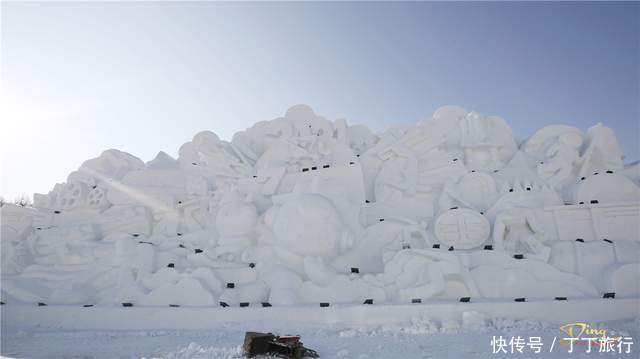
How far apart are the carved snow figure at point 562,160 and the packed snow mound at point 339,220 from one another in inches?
1.0

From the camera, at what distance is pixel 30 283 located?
7.45 meters

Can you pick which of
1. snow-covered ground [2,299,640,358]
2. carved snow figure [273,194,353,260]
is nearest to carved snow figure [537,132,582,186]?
snow-covered ground [2,299,640,358]

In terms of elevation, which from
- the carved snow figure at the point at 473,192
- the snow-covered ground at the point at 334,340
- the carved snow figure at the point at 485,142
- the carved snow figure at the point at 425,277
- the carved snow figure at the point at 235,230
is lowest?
the snow-covered ground at the point at 334,340

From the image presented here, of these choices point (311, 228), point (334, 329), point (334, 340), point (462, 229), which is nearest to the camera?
point (334, 340)

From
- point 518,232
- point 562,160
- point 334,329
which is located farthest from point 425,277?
point 562,160

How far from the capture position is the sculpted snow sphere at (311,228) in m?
6.56

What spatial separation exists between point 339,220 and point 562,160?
4.62 m

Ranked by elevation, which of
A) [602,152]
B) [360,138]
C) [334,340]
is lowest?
[334,340]

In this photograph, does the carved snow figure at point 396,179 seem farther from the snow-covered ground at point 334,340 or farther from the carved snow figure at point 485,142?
the snow-covered ground at point 334,340

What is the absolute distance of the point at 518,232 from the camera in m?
6.95

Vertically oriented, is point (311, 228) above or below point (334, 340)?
above

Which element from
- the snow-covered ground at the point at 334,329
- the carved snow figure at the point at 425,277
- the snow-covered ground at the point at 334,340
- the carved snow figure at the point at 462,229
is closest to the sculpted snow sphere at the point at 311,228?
the carved snow figure at the point at 425,277

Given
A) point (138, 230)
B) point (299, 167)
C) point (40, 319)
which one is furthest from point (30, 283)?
point (299, 167)

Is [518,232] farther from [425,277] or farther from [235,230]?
[235,230]
